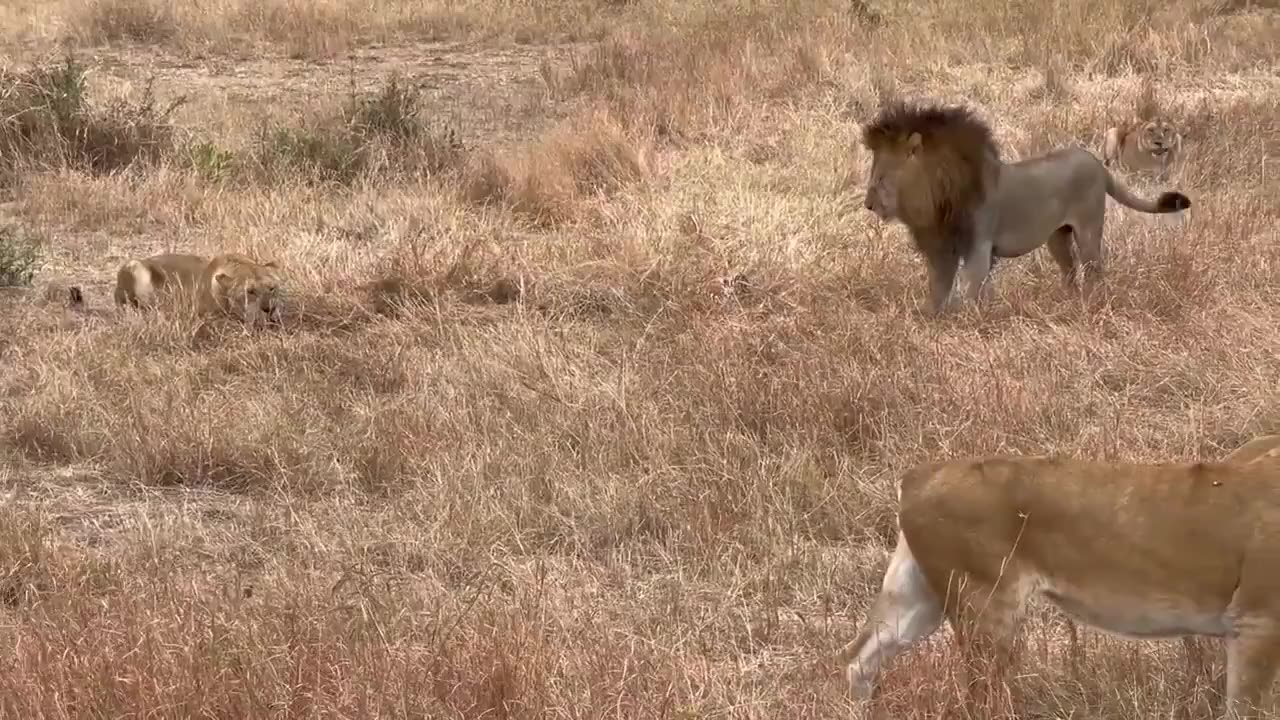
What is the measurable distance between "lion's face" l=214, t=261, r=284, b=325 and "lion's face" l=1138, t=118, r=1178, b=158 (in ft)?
20.6

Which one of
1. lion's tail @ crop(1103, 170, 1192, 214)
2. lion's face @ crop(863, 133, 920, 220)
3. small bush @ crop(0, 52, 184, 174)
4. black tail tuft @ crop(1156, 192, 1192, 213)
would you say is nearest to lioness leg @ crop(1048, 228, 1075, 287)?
lion's tail @ crop(1103, 170, 1192, 214)

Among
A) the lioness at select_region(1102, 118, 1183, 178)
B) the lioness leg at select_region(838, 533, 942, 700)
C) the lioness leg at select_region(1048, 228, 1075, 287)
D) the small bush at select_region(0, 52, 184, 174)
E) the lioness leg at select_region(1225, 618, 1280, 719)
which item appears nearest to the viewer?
the lioness leg at select_region(1225, 618, 1280, 719)

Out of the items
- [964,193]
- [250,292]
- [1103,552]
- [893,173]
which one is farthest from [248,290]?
[1103,552]

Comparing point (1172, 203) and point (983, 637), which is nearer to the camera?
point (983, 637)

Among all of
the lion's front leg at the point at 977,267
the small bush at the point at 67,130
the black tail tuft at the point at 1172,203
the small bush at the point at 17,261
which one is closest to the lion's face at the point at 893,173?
the lion's front leg at the point at 977,267

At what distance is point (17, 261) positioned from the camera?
344 inches

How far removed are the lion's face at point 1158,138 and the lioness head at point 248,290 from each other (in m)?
6.26

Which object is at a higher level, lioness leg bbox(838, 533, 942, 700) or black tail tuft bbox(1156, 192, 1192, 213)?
lioness leg bbox(838, 533, 942, 700)

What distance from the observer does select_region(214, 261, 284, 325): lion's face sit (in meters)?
7.69

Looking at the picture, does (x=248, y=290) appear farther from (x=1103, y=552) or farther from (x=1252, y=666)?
(x=1252, y=666)

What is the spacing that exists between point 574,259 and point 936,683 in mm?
5419

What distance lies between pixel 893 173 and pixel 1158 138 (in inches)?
157

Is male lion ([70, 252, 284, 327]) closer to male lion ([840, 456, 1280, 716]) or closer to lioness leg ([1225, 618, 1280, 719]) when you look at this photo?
male lion ([840, 456, 1280, 716])

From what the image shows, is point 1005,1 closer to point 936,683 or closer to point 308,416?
point 308,416
